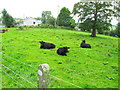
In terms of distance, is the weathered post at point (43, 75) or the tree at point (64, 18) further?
the tree at point (64, 18)

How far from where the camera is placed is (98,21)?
115ft

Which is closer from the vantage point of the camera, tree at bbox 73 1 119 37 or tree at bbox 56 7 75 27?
tree at bbox 73 1 119 37

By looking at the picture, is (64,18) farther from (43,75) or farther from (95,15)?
(43,75)

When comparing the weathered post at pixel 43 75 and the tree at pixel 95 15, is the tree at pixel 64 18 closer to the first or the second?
the tree at pixel 95 15

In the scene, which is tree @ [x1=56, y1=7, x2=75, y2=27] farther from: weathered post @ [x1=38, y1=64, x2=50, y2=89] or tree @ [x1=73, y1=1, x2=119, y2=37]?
weathered post @ [x1=38, y1=64, x2=50, y2=89]

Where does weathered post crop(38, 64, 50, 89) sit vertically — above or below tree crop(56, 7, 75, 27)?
below

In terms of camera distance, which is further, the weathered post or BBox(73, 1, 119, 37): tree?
Result: BBox(73, 1, 119, 37): tree

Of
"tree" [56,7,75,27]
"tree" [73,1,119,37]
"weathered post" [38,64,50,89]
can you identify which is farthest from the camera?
"tree" [56,7,75,27]

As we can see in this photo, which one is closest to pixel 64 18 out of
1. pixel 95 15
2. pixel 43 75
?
pixel 95 15

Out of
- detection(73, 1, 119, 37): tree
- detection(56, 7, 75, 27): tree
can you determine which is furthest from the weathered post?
detection(56, 7, 75, 27): tree

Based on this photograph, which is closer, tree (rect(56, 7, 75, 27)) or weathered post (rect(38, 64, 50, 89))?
weathered post (rect(38, 64, 50, 89))

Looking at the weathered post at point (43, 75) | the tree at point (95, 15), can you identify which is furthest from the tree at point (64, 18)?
the weathered post at point (43, 75)

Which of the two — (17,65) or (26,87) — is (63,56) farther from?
(26,87)

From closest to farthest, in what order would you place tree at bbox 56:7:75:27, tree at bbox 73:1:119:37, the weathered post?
the weathered post, tree at bbox 73:1:119:37, tree at bbox 56:7:75:27
